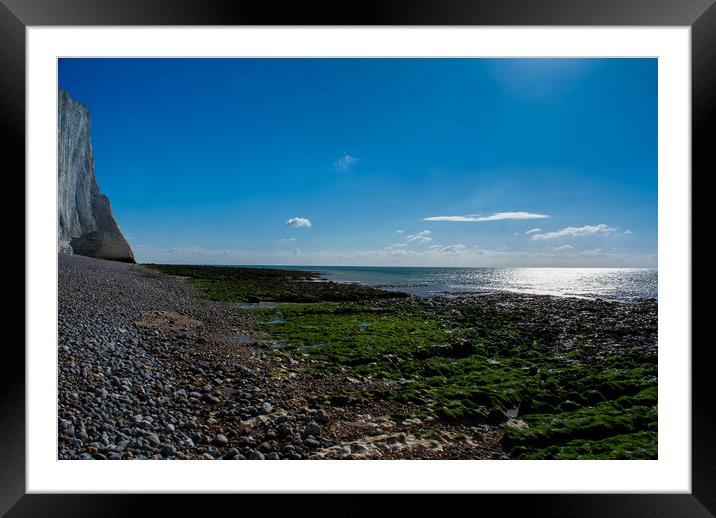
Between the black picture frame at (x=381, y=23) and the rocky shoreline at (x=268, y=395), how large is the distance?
2.29ft

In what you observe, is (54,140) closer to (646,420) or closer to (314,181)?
(646,420)

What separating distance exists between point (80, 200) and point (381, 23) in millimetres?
26246

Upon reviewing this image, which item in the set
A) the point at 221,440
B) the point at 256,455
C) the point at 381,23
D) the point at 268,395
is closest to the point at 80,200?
the point at 268,395

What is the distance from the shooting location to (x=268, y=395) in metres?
3.54

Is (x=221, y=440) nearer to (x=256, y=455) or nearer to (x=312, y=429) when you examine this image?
(x=256, y=455)

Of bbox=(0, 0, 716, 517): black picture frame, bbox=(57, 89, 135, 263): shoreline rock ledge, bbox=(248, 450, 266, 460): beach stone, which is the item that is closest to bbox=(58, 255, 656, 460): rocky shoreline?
bbox=(248, 450, 266, 460): beach stone

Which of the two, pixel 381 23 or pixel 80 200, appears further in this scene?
pixel 80 200

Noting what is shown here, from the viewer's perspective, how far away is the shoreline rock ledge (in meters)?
17.7

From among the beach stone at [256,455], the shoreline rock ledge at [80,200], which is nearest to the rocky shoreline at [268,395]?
the beach stone at [256,455]

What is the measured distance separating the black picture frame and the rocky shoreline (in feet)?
2.29

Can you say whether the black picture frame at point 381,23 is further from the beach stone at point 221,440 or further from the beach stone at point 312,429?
the beach stone at point 312,429

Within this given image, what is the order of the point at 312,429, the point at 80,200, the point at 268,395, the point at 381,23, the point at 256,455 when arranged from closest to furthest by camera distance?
the point at 381,23, the point at 256,455, the point at 312,429, the point at 268,395, the point at 80,200

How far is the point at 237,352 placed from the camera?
208 inches

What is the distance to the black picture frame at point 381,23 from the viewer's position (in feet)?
5.39
